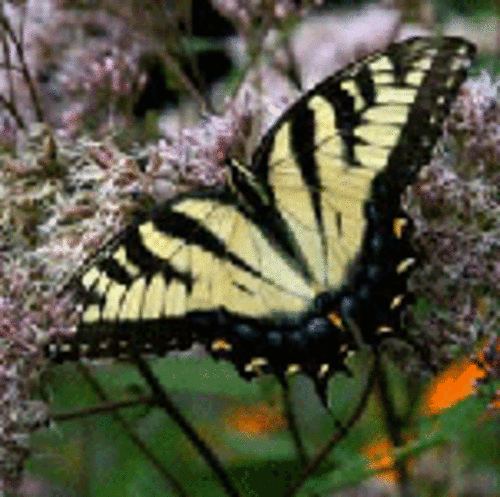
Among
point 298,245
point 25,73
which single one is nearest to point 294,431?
point 298,245

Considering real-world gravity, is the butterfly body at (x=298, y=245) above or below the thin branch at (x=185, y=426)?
above

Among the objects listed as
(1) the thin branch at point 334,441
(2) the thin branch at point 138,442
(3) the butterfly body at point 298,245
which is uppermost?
(3) the butterfly body at point 298,245

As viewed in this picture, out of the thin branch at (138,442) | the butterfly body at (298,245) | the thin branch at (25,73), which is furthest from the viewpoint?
the thin branch at (25,73)

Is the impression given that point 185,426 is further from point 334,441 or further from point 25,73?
point 25,73

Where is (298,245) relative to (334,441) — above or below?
above

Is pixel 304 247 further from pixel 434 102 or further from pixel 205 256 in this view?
pixel 434 102

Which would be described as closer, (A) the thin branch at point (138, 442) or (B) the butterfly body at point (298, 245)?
(B) the butterfly body at point (298, 245)

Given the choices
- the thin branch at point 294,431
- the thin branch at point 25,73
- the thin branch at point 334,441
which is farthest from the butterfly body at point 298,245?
the thin branch at point 25,73

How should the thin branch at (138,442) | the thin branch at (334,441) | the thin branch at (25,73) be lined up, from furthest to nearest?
the thin branch at (25,73) < the thin branch at (138,442) < the thin branch at (334,441)

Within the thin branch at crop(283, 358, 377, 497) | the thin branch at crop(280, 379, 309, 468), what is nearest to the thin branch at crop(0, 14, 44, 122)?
the thin branch at crop(280, 379, 309, 468)

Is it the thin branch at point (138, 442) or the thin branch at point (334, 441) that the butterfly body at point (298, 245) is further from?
the thin branch at point (138, 442)
